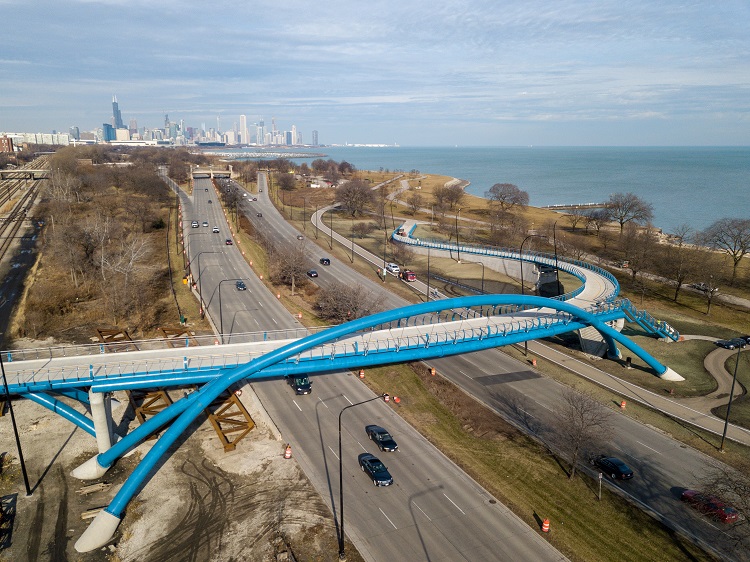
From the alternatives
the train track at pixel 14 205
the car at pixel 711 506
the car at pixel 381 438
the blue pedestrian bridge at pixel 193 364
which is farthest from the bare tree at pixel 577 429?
the train track at pixel 14 205

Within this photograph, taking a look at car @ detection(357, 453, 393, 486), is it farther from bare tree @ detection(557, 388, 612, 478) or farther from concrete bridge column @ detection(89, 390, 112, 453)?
concrete bridge column @ detection(89, 390, 112, 453)

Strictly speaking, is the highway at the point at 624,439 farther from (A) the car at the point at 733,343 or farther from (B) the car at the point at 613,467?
(A) the car at the point at 733,343

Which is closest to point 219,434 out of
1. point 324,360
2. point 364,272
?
point 324,360

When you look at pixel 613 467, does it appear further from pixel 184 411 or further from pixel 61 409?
pixel 61 409

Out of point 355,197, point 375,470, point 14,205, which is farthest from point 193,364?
point 14,205

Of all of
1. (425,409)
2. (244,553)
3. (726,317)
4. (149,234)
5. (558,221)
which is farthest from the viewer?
(558,221)

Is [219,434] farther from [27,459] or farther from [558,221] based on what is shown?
[558,221]

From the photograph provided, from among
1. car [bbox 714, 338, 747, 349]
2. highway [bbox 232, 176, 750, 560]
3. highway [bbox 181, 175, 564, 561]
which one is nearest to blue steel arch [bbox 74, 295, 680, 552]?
highway [bbox 181, 175, 564, 561]
